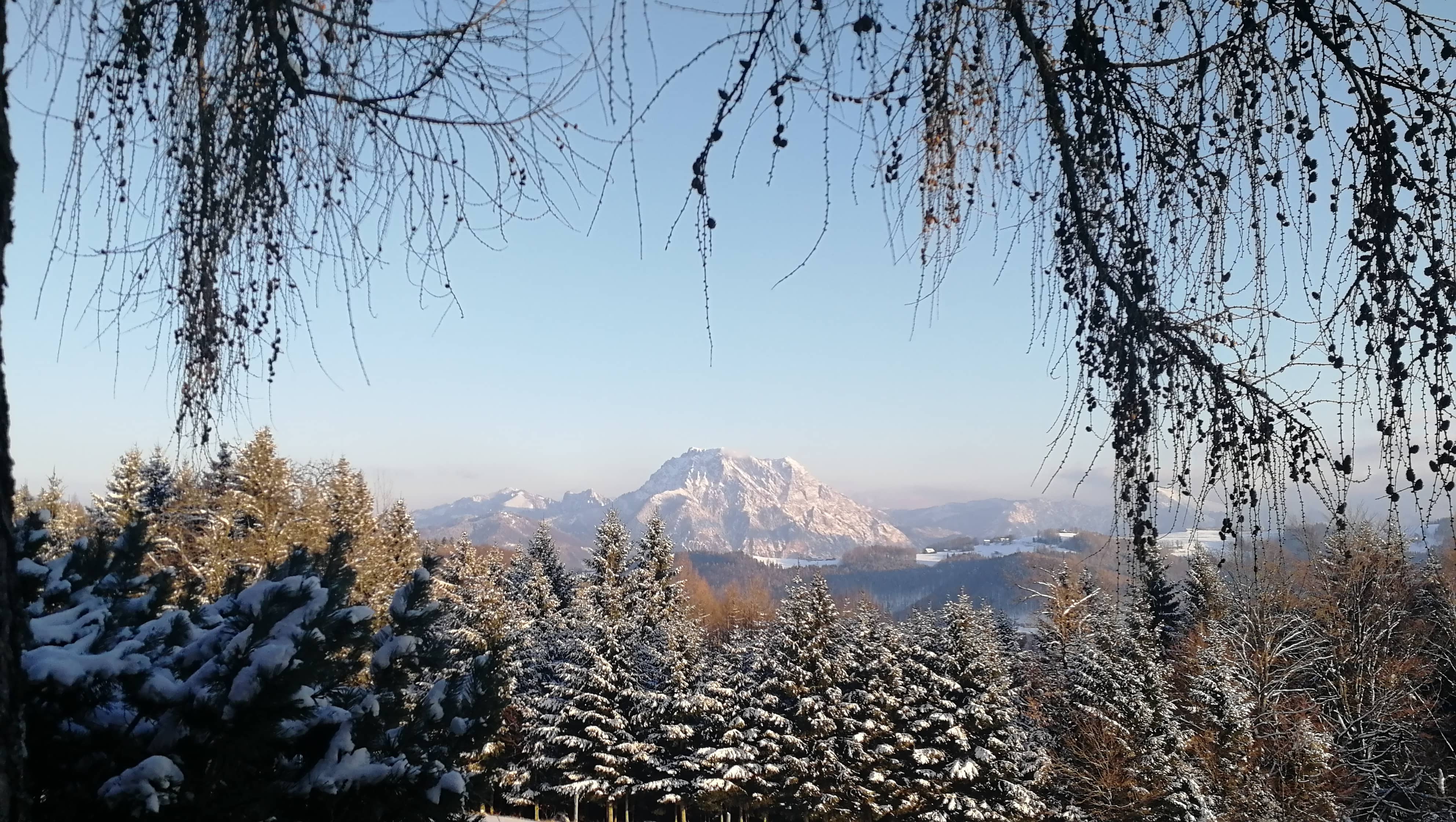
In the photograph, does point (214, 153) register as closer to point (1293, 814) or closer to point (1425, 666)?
point (1293, 814)

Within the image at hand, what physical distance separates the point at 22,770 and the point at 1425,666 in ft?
65.9

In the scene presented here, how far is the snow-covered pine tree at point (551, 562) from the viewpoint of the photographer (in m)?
35.5

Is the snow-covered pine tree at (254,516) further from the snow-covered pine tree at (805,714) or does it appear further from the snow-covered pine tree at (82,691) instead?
the snow-covered pine tree at (82,691)

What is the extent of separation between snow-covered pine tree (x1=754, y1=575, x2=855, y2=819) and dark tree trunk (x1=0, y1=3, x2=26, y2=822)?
20160 mm

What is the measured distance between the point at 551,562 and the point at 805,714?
1868 centimetres

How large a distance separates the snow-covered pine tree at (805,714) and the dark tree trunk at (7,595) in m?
20.2

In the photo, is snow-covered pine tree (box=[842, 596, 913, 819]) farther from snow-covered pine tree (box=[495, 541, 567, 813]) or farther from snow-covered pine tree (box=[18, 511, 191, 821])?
snow-covered pine tree (box=[18, 511, 191, 821])

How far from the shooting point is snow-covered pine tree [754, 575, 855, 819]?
782 inches

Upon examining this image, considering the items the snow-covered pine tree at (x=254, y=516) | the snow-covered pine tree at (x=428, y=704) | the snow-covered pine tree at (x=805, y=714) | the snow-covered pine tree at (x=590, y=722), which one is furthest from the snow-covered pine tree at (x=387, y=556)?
the snow-covered pine tree at (x=428, y=704)

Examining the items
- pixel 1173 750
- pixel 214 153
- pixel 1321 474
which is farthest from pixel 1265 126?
pixel 1173 750

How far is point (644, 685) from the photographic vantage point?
2266cm

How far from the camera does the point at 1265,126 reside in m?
1.78

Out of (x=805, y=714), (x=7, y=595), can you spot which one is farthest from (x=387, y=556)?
(x=7, y=595)

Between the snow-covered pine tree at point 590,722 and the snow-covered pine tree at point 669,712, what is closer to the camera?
the snow-covered pine tree at point 669,712
